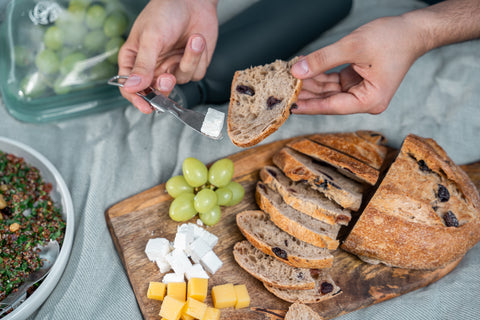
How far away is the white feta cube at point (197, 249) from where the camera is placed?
5.00 feet

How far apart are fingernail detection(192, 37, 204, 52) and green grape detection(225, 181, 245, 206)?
589 millimetres

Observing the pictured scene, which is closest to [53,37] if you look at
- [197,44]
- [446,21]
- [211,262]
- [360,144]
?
[197,44]

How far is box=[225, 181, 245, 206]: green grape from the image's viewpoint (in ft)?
5.49

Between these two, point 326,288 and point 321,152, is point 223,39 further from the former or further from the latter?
point 326,288

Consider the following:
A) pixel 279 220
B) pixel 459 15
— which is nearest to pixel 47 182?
pixel 279 220

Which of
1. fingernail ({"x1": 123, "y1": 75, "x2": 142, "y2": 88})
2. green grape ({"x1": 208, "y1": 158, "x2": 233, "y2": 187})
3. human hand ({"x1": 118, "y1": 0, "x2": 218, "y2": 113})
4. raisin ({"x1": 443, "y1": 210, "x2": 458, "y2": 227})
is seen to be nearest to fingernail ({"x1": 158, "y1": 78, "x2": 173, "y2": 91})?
human hand ({"x1": 118, "y1": 0, "x2": 218, "y2": 113})

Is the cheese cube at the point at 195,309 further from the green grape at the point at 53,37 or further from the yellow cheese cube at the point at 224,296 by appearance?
the green grape at the point at 53,37

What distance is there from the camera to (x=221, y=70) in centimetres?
203

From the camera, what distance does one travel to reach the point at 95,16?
184cm

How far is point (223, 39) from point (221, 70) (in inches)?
7.1

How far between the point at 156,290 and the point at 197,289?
0.50ft

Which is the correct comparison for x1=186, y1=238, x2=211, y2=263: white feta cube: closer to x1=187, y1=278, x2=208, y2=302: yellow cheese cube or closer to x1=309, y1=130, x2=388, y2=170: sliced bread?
x1=187, y1=278, x2=208, y2=302: yellow cheese cube

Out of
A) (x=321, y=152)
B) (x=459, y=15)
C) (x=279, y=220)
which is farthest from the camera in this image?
(x=459, y=15)

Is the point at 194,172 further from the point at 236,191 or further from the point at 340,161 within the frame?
the point at 340,161
